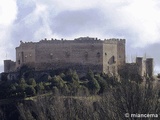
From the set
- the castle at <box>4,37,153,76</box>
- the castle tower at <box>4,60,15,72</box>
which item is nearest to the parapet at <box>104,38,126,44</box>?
the castle at <box>4,37,153,76</box>

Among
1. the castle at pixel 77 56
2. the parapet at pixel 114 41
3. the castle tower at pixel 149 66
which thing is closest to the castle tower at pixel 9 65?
the castle at pixel 77 56

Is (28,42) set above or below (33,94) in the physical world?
above

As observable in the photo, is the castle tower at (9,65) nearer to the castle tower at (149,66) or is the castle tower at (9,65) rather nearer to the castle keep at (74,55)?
the castle keep at (74,55)

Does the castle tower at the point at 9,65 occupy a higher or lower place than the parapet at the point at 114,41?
lower

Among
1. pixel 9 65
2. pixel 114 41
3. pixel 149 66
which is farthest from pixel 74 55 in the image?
pixel 9 65

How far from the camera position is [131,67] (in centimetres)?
9538

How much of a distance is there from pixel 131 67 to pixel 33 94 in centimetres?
1551

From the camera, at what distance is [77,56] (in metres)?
96.4

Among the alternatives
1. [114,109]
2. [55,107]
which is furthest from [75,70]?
[114,109]

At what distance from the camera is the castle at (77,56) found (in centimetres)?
9619

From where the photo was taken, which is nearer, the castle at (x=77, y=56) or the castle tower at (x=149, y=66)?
the castle at (x=77, y=56)

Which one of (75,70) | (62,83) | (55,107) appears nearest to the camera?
(55,107)

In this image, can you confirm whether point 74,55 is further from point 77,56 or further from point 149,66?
point 149,66

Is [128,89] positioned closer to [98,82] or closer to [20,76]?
[98,82]
